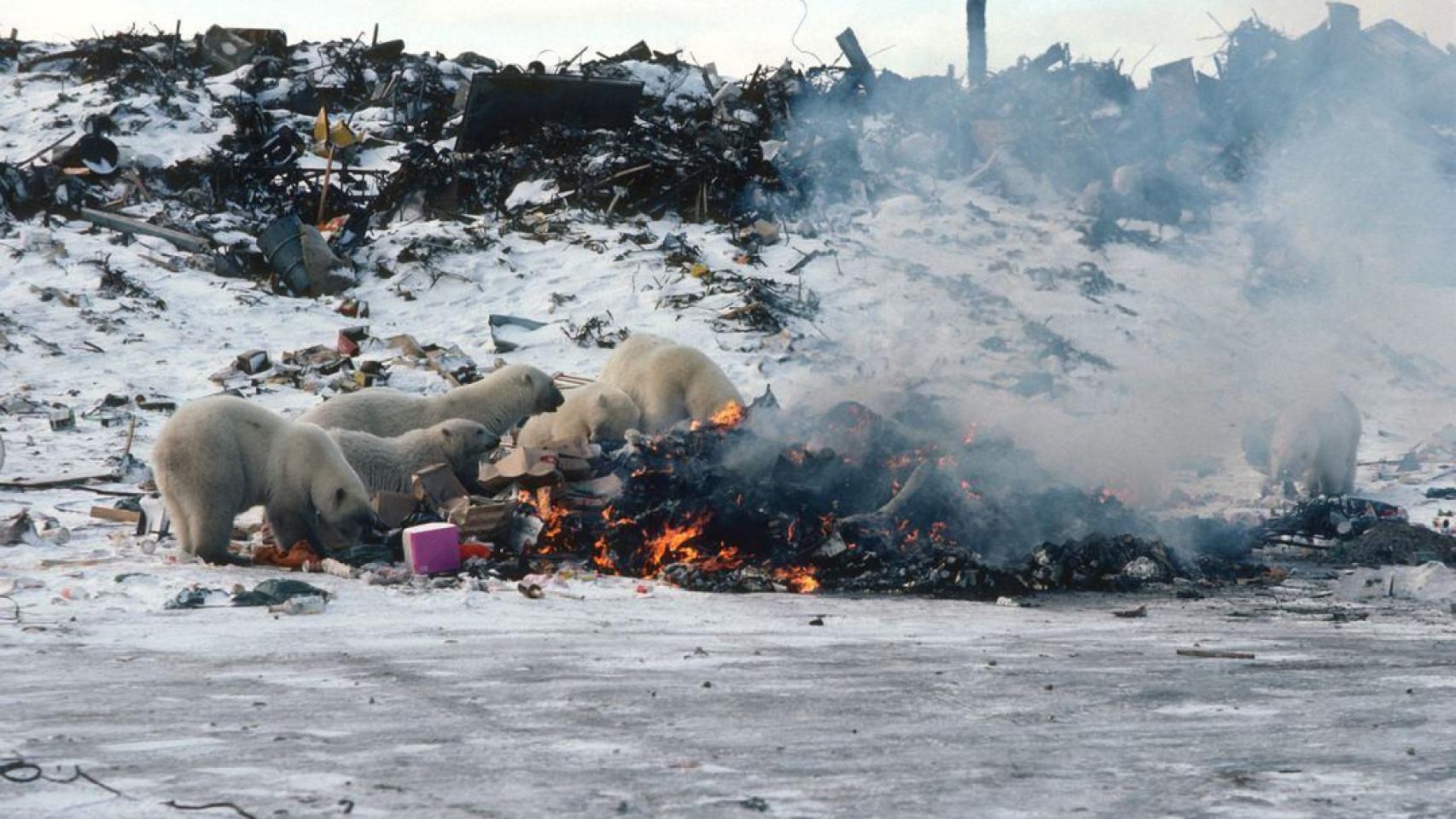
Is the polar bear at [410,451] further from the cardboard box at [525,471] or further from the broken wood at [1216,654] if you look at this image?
the broken wood at [1216,654]

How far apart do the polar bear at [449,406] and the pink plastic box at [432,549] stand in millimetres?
2574

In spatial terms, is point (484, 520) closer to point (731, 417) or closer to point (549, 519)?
point (549, 519)

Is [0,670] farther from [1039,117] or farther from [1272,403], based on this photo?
[1039,117]

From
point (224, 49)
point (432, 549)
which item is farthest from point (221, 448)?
point (224, 49)

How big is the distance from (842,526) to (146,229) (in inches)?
497

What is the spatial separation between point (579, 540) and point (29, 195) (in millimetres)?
12766

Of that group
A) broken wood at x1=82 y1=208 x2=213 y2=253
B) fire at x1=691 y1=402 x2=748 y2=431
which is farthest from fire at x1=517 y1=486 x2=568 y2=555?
broken wood at x1=82 y1=208 x2=213 y2=253

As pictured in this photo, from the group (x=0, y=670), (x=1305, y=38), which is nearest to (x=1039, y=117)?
(x=1305, y=38)

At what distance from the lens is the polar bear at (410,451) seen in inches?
419

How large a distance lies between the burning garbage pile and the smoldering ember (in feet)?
0.12

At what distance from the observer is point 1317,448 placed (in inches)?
499

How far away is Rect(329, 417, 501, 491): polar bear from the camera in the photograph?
10633 mm

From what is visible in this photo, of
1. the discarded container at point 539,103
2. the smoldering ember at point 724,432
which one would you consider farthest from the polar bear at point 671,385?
the discarded container at point 539,103

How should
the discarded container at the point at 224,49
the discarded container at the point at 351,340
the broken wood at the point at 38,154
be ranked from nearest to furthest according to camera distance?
the discarded container at the point at 351,340
the broken wood at the point at 38,154
the discarded container at the point at 224,49
